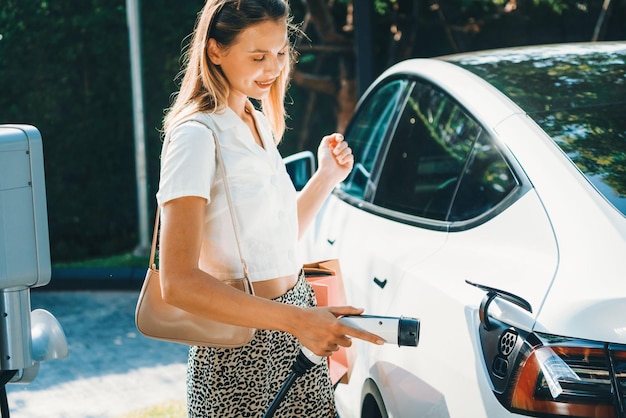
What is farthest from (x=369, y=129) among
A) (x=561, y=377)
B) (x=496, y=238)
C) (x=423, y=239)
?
(x=561, y=377)

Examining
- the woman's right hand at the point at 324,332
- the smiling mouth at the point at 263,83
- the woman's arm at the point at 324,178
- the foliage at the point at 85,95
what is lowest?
the foliage at the point at 85,95

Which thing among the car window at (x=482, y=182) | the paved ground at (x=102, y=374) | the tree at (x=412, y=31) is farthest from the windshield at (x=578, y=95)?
the tree at (x=412, y=31)

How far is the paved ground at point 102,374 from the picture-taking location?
15.5ft

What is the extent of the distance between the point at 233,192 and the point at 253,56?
31cm

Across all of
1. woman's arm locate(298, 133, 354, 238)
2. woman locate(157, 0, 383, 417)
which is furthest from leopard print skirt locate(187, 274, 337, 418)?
woman's arm locate(298, 133, 354, 238)

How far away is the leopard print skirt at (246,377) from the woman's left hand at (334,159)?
1.54ft

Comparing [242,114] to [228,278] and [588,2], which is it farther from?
[588,2]

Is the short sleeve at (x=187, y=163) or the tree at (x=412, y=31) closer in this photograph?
the short sleeve at (x=187, y=163)

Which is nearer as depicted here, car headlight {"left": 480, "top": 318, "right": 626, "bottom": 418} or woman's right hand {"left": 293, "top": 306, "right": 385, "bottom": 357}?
car headlight {"left": 480, "top": 318, "right": 626, "bottom": 418}

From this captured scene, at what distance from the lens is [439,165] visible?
120 inches

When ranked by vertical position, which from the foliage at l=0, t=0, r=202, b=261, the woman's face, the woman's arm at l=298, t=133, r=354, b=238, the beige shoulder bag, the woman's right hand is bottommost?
the foliage at l=0, t=0, r=202, b=261

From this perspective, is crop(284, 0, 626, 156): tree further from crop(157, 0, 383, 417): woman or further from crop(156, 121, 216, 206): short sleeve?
crop(156, 121, 216, 206): short sleeve

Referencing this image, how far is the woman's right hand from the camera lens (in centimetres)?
182

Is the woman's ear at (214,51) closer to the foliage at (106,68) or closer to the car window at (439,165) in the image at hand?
the car window at (439,165)
